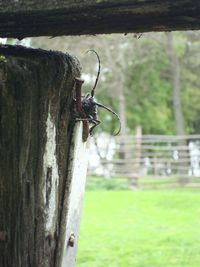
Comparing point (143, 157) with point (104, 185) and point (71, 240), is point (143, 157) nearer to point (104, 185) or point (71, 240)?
point (104, 185)

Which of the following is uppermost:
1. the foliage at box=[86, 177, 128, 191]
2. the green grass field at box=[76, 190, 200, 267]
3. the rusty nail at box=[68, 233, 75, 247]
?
the rusty nail at box=[68, 233, 75, 247]

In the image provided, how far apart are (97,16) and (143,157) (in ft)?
64.7

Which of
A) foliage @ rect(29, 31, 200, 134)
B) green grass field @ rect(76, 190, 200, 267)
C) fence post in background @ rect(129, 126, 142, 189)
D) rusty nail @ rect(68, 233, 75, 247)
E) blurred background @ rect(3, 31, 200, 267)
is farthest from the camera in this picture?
foliage @ rect(29, 31, 200, 134)

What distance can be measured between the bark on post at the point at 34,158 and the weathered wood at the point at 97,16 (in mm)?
77

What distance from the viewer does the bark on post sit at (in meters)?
1.32

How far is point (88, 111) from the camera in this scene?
148 cm

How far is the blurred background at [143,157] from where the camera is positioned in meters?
6.71

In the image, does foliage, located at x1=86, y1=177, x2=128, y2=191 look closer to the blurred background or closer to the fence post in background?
the blurred background

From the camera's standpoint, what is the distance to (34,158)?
4.38 feet

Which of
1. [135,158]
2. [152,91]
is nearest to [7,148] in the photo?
[135,158]

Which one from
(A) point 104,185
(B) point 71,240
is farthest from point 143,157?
(B) point 71,240

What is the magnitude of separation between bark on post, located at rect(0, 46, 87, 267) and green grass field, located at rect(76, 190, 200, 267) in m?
4.29

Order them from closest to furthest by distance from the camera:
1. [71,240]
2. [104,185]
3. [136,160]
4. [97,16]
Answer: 1. [97,16]
2. [71,240]
3. [104,185]
4. [136,160]

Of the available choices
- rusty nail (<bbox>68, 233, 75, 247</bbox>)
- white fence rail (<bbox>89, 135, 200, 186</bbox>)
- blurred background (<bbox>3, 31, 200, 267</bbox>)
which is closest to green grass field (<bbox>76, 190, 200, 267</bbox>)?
blurred background (<bbox>3, 31, 200, 267</bbox>)
